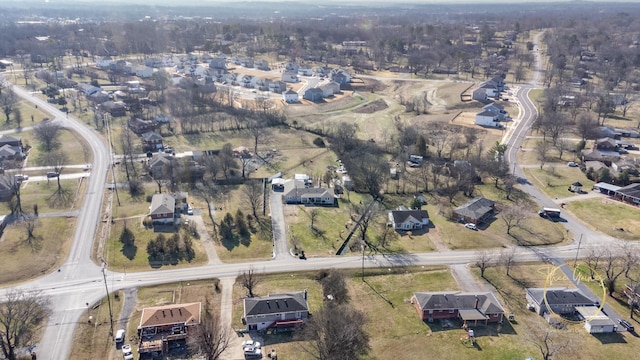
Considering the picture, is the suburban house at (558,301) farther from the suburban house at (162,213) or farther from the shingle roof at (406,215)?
the suburban house at (162,213)

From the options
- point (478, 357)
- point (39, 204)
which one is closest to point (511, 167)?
point (478, 357)

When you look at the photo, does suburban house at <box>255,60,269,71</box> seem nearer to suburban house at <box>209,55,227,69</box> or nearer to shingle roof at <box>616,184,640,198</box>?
Result: suburban house at <box>209,55,227,69</box>

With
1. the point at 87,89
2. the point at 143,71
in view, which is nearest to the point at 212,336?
the point at 87,89

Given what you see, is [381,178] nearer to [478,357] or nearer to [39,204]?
[478,357]

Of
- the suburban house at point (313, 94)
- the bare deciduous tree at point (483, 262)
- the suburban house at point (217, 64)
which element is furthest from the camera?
the suburban house at point (217, 64)

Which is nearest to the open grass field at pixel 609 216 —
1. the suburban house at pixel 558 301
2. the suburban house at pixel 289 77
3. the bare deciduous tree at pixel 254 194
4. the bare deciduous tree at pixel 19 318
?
the suburban house at pixel 558 301
